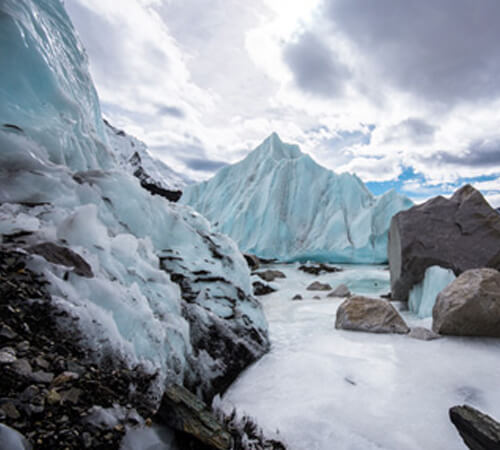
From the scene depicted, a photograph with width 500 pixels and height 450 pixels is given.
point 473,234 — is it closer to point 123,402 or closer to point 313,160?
point 123,402

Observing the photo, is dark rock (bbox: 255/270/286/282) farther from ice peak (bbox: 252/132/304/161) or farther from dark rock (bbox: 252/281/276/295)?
ice peak (bbox: 252/132/304/161)

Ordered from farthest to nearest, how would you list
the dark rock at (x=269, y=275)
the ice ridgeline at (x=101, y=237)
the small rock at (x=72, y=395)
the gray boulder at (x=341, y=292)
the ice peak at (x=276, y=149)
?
the ice peak at (x=276, y=149) → the dark rock at (x=269, y=275) → the gray boulder at (x=341, y=292) → the ice ridgeline at (x=101, y=237) → the small rock at (x=72, y=395)

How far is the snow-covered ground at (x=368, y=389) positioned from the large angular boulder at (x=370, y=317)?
8.6 inches

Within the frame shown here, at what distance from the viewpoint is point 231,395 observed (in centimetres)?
241

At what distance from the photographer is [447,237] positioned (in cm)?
520

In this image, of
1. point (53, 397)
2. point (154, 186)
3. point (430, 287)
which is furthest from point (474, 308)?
point (154, 186)

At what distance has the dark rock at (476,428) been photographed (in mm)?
1455

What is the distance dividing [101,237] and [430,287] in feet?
18.1

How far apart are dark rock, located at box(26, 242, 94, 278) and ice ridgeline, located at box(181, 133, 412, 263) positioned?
17.8 metres

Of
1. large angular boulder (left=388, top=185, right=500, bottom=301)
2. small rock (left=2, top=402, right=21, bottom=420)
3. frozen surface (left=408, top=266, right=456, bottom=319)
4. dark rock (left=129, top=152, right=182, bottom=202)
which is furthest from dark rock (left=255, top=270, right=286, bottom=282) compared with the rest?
small rock (left=2, top=402, right=21, bottom=420)

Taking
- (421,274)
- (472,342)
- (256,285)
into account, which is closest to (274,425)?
(472,342)

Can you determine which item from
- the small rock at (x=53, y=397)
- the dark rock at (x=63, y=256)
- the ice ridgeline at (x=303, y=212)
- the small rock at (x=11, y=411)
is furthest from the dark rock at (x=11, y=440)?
the ice ridgeline at (x=303, y=212)

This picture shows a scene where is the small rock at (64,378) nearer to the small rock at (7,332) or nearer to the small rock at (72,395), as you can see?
the small rock at (72,395)

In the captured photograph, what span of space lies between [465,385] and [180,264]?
9.57ft
